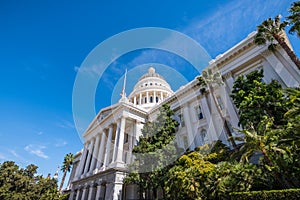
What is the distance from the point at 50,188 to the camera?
1248 inches

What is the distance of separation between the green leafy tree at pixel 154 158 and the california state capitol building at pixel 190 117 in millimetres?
3128

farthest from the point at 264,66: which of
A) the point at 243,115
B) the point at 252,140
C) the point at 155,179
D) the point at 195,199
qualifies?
the point at 155,179

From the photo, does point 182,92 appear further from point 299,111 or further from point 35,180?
point 35,180

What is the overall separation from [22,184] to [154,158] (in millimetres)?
24963

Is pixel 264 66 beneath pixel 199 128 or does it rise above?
above

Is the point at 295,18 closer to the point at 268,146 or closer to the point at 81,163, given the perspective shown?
the point at 268,146

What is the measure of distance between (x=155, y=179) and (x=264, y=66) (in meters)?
17.5

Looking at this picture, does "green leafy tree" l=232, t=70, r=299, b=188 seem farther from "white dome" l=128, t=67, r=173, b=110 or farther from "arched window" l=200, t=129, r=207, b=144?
"white dome" l=128, t=67, r=173, b=110

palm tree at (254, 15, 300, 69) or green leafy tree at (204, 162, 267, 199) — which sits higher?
palm tree at (254, 15, 300, 69)

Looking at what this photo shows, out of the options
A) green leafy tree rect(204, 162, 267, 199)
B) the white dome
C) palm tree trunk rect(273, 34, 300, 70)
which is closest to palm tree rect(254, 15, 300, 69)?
palm tree trunk rect(273, 34, 300, 70)

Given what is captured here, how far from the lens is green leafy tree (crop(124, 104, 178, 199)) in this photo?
1752cm

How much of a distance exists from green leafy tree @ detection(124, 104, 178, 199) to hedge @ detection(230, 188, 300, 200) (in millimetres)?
8227

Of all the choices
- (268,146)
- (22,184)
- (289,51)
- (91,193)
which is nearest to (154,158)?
(268,146)

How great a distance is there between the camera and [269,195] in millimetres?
7891
